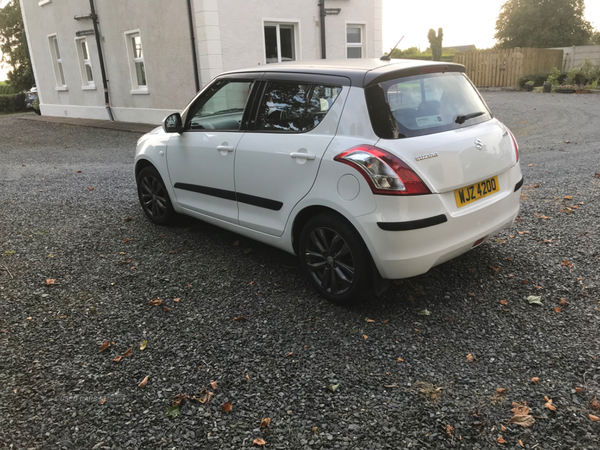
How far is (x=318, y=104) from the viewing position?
363 centimetres

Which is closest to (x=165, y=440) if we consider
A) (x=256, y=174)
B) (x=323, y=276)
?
(x=323, y=276)

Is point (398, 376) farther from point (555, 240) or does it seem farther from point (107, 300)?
point (555, 240)

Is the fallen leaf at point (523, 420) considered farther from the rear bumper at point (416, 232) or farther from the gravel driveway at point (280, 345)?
the rear bumper at point (416, 232)

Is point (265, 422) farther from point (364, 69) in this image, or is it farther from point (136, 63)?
point (136, 63)

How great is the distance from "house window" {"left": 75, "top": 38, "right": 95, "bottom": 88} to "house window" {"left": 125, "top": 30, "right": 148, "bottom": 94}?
3.20m

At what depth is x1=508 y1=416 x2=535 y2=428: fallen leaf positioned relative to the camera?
2.46 metres

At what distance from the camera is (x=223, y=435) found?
8.16ft

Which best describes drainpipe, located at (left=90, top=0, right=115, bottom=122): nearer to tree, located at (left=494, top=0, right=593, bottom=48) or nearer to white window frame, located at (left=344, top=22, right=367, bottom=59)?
white window frame, located at (left=344, top=22, right=367, bottom=59)

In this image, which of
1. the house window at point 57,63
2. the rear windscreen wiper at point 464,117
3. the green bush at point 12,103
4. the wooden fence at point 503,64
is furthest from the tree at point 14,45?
the rear windscreen wiper at point 464,117

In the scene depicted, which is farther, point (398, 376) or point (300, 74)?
point (300, 74)

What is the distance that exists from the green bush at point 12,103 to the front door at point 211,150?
36167 millimetres

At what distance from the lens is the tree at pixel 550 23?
49.0m

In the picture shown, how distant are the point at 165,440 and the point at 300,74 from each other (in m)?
2.71

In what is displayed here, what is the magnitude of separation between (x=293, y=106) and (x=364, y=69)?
629 mm
